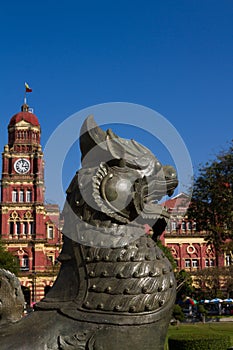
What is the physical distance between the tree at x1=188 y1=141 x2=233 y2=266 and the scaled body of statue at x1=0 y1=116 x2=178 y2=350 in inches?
676

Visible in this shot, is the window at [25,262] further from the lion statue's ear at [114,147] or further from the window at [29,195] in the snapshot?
the lion statue's ear at [114,147]

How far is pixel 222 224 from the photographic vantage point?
21484 millimetres

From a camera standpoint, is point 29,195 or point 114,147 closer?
point 114,147

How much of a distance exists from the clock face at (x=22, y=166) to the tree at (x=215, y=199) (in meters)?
26.5

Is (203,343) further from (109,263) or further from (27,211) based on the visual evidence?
(27,211)

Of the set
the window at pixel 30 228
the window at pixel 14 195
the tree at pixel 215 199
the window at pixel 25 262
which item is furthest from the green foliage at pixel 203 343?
the window at pixel 14 195

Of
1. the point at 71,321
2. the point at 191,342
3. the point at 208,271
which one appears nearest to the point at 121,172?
the point at 71,321

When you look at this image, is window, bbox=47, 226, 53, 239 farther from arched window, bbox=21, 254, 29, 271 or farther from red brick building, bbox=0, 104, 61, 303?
arched window, bbox=21, 254, 29, 271

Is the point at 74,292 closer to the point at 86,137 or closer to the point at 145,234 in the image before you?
the point at 145,234

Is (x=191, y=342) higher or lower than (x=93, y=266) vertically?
lower

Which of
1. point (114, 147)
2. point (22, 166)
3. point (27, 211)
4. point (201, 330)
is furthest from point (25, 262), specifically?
point (114, 147)

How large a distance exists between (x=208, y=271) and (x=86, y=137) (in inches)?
1370

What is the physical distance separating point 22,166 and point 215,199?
27.9m

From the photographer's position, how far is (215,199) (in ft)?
67.8
